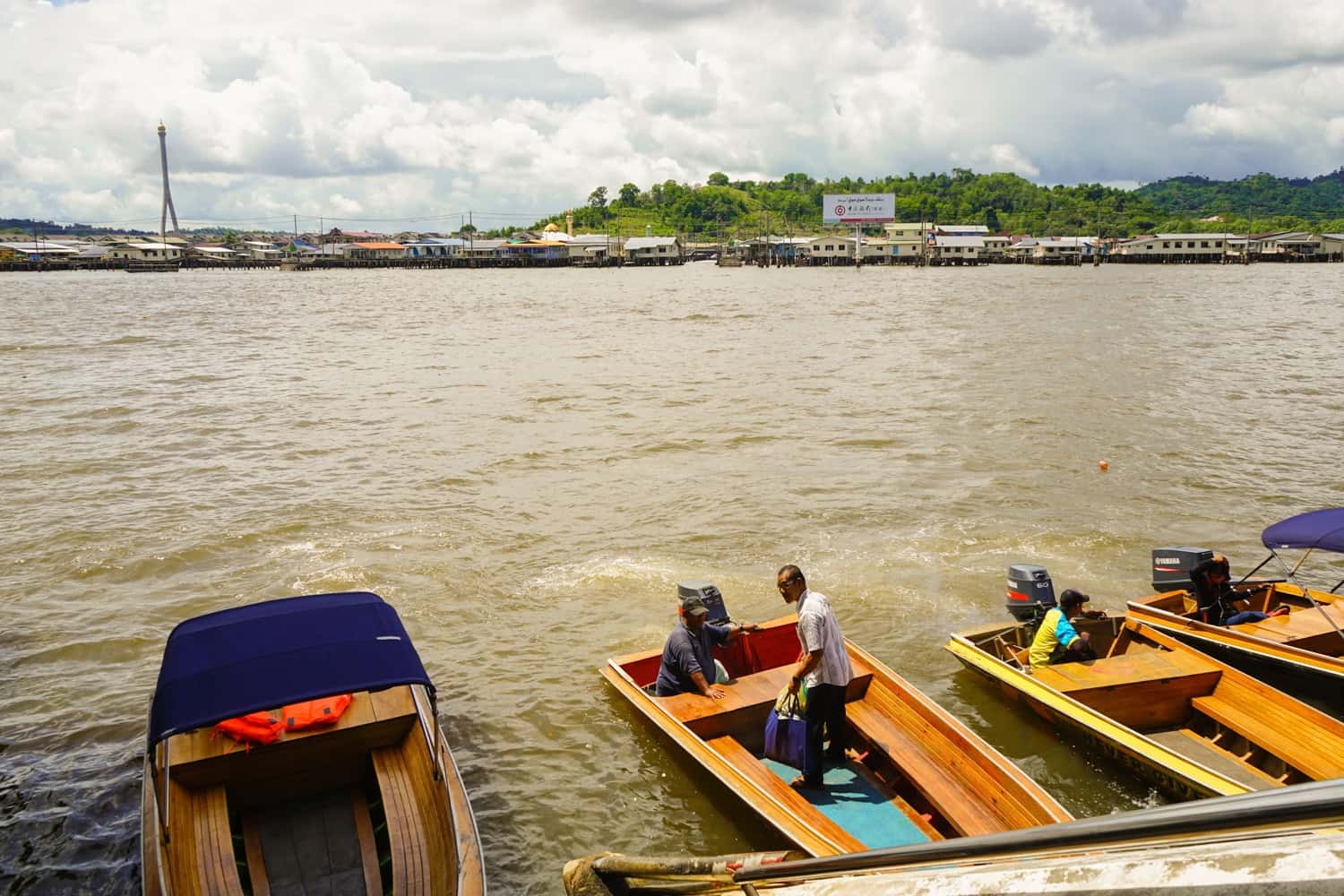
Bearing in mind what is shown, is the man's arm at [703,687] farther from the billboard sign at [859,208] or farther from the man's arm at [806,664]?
the billboard sign at [859,208]

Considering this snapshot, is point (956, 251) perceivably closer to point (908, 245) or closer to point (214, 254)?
point (908, 245)

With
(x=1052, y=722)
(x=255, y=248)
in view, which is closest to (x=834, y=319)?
(x=1052, y=722)

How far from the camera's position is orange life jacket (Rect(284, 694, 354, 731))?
24.6 ft

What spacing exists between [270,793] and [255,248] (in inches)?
7378

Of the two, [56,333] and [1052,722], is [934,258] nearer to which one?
[56,333]

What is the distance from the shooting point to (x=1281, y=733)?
8508mm

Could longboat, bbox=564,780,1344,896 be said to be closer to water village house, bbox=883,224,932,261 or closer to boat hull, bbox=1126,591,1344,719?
boat hull, bbox=1126,591,1344,719

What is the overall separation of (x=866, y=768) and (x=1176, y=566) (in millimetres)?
5463

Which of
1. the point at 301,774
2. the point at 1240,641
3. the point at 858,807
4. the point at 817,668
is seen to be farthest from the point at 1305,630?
the point at 301,774

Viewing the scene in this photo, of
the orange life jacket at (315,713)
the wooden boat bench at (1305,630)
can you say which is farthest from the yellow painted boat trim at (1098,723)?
the orange life jacket at (315,713)

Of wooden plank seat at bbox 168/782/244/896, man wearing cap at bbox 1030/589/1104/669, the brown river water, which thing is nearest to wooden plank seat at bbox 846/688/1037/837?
the brown river water

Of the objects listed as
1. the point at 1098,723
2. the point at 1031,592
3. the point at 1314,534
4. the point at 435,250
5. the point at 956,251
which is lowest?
the point at 1098,723

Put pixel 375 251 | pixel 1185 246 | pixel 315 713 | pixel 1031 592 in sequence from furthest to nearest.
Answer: pixel 375 251 < pixel 1185 246 < pixel 1031 592 < pixel 315 713

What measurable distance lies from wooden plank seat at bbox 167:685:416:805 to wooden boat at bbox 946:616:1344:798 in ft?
19.6
